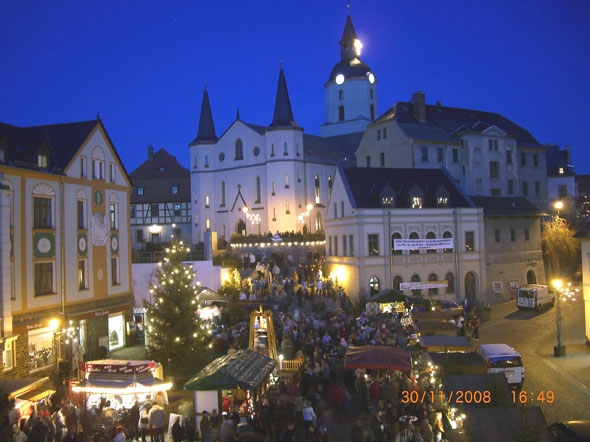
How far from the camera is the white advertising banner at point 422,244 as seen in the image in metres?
39.7

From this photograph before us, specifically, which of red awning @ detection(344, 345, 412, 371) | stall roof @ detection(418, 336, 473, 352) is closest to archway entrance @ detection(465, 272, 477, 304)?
stall roof @ detection(418, 336, 473, 352)

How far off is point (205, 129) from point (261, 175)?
8957mm

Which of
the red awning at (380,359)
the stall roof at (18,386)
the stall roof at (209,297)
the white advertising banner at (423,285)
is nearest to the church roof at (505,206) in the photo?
the white advertising banner at (423,285)

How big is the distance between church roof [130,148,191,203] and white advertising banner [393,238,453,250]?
31936mm

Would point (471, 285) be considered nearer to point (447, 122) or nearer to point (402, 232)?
point (402, 232)

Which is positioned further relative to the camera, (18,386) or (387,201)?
(387,201)

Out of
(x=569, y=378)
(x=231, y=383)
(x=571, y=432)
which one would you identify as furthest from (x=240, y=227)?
(x=571, y=432)

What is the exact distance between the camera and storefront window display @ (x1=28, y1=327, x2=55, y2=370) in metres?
22.8

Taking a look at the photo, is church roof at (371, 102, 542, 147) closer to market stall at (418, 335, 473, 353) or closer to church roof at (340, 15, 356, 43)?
church roof at (340, 15, 356, 43)

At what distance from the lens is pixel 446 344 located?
21.7m

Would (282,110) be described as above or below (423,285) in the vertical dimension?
above

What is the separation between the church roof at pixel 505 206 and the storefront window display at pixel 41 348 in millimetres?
32964

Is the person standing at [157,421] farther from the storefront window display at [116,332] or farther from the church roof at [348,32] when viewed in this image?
the church roof at [348,32]

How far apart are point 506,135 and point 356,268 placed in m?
24.1
